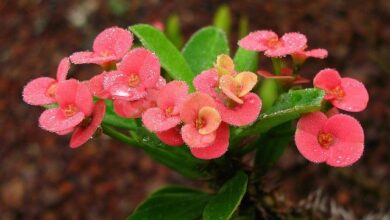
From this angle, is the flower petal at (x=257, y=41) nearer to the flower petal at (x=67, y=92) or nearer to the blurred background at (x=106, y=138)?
the flower petal at (x=67, y=92)

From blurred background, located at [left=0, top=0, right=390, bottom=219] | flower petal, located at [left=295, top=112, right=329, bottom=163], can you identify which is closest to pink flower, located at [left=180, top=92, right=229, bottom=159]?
flower petal, located at [left=295, top=112, right=329, bottom=163]

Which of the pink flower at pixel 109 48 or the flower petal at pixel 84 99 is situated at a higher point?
the pink flower at pixel 109 48

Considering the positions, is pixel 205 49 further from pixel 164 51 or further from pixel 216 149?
pixel 216 149

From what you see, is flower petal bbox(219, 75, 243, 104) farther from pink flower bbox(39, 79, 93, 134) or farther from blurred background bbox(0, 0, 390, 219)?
blurred background bbox(0, 0, 390, 219)

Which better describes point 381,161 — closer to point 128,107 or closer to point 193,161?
point 193,161

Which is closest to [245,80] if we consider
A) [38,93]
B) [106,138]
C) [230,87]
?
[230,87]

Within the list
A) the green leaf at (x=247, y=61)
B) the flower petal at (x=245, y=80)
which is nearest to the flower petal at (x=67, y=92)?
the flower petal at (x=245, y=80)
